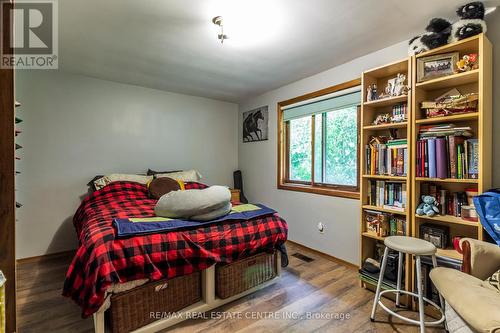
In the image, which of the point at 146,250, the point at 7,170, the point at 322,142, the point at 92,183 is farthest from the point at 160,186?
the point at 322,142

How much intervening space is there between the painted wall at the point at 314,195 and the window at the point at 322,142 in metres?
0.11

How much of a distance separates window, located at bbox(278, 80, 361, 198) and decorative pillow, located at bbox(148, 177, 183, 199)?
154 centimetres

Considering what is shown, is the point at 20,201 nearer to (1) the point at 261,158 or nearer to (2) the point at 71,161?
(2) the point at 71,161

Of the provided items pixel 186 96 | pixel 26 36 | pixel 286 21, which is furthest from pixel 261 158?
pixel 26 36

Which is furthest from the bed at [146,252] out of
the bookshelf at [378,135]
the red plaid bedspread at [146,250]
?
the bookshelf at [378,135]

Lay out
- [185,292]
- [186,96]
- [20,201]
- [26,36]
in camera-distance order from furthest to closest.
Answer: [186,96] → [20,201] → [26,36] → [185,292]

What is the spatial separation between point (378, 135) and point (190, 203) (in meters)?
1.91

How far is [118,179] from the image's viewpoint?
301 centimetres

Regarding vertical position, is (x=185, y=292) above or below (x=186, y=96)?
below

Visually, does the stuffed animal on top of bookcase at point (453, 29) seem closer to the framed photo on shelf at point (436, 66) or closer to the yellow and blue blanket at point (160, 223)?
the framed photo on shelf at point (436, 66)

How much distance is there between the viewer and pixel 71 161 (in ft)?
9.87

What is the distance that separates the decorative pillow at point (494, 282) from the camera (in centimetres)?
130

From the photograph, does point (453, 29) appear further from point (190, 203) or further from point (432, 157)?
point (190, 203)

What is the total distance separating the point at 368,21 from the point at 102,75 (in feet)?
9.95
